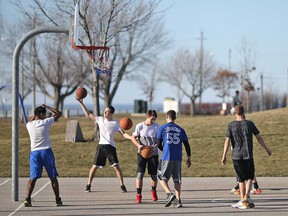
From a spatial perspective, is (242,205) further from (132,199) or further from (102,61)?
(102,61)

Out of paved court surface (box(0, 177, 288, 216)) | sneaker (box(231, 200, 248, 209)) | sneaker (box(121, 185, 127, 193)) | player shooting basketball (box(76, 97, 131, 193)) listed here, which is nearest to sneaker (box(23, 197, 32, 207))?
paved court surface (box(0, 177, 288, 216))

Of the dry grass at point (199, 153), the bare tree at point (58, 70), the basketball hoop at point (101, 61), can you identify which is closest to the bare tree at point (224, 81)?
the bare tree at point (58, 70)

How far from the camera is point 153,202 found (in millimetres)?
12812

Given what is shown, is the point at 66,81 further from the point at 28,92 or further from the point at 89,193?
the point at 89,193

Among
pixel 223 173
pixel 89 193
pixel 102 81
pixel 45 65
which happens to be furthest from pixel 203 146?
pixel 102 81

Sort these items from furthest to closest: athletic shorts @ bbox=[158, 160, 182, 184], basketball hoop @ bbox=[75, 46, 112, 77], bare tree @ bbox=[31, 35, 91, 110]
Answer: bare tree @ bbox=[31, 35, 91, 110] → basketball hoop @ bbox=[75, 46, 112, 77] → athletic shorts @ bbox=[158, 160, 182, 184]

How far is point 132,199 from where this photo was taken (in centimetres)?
1326

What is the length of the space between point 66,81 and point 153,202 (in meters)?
36.5

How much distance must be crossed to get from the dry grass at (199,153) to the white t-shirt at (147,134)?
17.2 feet

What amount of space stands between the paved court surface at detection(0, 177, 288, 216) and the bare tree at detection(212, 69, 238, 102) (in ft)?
184

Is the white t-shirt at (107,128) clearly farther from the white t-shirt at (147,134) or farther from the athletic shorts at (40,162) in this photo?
the athletic shorts at (40,162)

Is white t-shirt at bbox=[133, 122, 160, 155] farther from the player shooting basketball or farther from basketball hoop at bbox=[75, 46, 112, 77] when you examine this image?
basketball hoop at bbox=[75, 46, 112, 77]

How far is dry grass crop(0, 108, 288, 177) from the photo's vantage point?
736 inches

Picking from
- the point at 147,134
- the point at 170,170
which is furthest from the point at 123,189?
the point at 170,170
